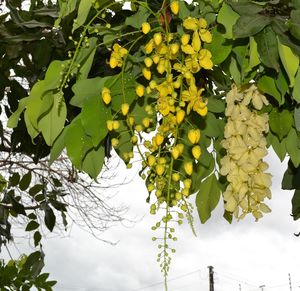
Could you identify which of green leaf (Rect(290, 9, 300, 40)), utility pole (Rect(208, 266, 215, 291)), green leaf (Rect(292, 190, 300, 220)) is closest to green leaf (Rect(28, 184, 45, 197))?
green leaf (Rect(292, 190, 300, 220))

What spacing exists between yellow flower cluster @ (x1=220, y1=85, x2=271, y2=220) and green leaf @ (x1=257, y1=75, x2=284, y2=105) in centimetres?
2

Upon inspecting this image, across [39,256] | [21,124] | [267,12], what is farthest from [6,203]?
[267,12]

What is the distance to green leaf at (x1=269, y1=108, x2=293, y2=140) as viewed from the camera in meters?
0.98

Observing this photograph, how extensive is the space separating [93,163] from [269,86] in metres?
0.25

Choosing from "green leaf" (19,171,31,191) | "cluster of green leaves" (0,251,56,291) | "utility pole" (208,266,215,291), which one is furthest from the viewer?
"utility pole" (208,266,215,291)

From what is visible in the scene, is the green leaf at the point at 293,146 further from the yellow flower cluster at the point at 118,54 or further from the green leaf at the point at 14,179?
the green leaf at the point at 14,179

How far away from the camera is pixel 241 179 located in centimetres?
81

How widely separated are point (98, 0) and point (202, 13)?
149 millimetres

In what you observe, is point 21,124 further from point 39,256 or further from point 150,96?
point 39,256

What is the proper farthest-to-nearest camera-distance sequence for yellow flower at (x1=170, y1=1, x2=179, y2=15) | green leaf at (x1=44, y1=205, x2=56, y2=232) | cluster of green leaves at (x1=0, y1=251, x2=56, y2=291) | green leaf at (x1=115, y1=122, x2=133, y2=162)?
1. green leaf at (x1=44, y1=205, x2=56, y2=232)
2. cluster of green leaves at (x1=0, y1=251, x2=56, y2=291)
3. green leaf at (x1=115, y1=122, x2=133, y2=162)
4. yellow flower at (x1=170, y1=1, x2=179, y2=15)

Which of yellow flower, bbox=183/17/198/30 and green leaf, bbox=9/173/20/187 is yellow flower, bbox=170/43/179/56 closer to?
yellow flower, bbox=183/17/198/30

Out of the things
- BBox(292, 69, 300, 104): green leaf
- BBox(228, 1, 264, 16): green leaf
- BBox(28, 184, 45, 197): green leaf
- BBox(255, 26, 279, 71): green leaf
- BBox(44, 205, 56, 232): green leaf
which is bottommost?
BBox(292, 69, 300, 104): green leaf

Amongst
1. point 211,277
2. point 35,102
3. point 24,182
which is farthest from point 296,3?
point 211,277

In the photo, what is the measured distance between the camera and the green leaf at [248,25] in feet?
2.35
